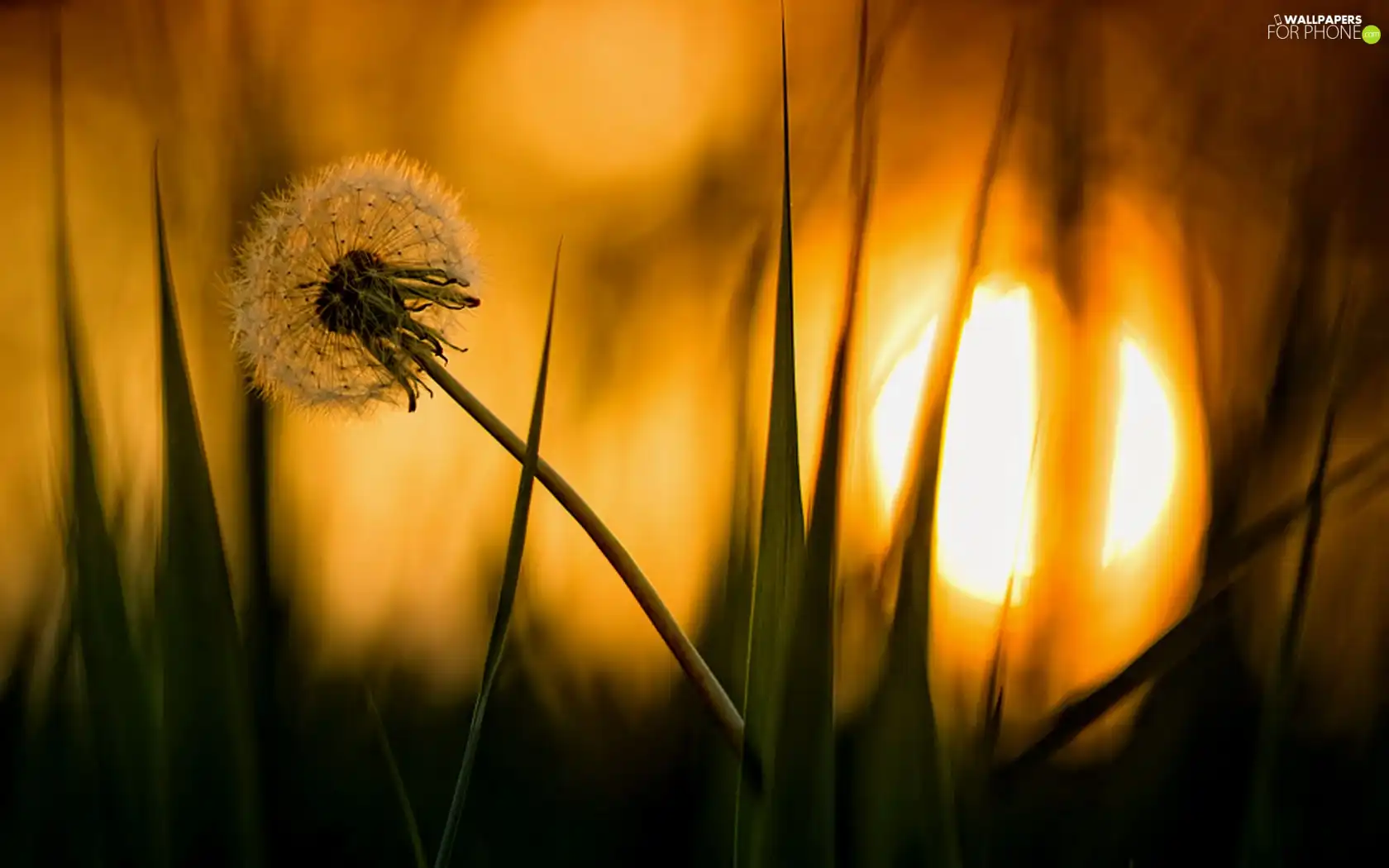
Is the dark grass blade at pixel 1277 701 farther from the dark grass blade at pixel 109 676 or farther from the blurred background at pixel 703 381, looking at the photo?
the dark grass blade at pixel 109 676

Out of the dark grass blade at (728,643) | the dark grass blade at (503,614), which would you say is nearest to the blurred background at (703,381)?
the dark grass blade at (728,643)

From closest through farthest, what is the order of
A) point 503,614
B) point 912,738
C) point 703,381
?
point 503,614
point 912,738
point 703,381

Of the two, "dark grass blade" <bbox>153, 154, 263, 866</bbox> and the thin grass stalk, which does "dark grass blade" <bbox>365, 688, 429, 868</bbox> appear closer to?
"dark grass blade" <bbox>153, 154, 263, 866</bbox>

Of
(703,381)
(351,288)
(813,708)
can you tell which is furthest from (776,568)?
(351,288)

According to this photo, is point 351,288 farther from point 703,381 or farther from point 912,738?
point 912,738

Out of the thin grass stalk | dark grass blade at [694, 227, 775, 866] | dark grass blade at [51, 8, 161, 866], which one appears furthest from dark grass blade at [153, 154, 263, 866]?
the thin grass stalk

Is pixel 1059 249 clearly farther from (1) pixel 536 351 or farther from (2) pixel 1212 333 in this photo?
(1) pixel 536 351
